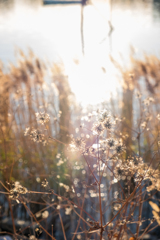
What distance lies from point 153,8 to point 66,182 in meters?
1.83

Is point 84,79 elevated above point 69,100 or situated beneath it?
elevated above

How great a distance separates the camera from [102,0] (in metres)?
1.76

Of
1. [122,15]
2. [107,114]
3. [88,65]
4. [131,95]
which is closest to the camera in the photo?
[107,114]

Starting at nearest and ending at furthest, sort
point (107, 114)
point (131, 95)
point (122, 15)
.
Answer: point (107, 114), point (122, 15), point (131, 95)

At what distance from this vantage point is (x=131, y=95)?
2.85 m

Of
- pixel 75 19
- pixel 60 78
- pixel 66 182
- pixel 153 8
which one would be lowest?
pixel 66 182

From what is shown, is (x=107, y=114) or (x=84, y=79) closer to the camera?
(x=107, y=114)

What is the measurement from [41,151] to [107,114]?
193 centimetres

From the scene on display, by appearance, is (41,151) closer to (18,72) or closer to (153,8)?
(18,72)

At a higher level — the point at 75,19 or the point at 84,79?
the point at 75,19

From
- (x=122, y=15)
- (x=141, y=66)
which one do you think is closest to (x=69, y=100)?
(x=141, y=66)

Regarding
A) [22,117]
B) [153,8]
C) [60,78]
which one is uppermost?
[153,8]

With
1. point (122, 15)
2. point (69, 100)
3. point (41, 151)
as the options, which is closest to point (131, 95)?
point (69, 100)

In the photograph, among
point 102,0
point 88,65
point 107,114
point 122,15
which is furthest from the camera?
point 122,15
